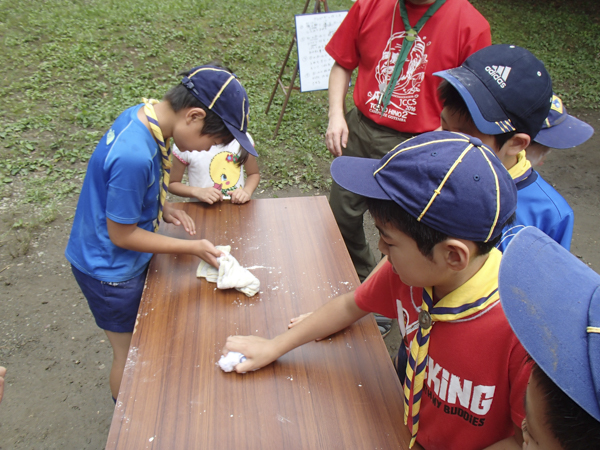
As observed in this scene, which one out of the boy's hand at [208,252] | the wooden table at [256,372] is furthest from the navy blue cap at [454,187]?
the boy's hand at [208,252]

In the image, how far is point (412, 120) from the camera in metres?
2.43

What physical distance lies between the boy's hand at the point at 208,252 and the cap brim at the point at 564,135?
1.42 metres

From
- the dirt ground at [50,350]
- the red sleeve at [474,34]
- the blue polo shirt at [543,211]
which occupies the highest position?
the red sleeve at [474,34]

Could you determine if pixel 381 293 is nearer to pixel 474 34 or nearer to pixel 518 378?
pixel 518 378

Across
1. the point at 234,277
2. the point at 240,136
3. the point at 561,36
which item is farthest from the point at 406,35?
the point at 561,36

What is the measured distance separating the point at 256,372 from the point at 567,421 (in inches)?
36.8

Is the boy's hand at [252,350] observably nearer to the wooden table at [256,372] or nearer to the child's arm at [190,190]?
the wooden table at [256,372]

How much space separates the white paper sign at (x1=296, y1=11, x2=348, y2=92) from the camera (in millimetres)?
4652

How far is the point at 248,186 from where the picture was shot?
8.10ft

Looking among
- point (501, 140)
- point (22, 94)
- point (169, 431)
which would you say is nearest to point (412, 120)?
point (501, 140)

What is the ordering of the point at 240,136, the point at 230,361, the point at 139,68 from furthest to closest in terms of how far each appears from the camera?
the point at 139,68 < the point at 240,136 < the point at 230,361

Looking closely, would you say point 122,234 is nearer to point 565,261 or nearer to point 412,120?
point 565,261

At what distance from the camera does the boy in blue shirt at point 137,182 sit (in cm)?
158

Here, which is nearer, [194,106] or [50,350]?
[194,106]
